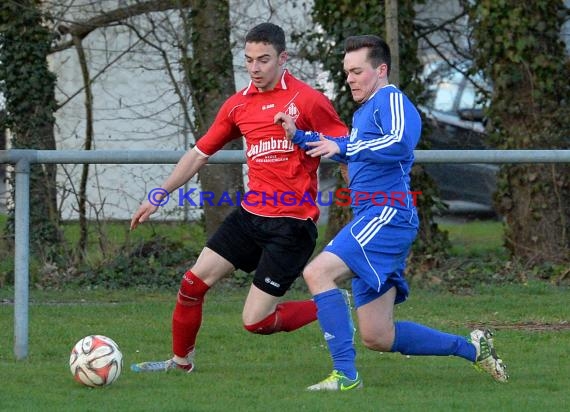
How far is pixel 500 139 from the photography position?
41.8 feet

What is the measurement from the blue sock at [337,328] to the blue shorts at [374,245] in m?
0.18

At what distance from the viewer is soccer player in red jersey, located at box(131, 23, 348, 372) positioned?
674cm

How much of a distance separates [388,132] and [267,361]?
2182 mm

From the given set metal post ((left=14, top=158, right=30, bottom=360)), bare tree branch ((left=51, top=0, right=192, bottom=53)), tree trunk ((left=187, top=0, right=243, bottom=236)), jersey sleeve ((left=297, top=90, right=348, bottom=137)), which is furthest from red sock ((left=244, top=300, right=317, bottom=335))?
bare tree branch ((left=51, top=0, right=192, bottom=53))

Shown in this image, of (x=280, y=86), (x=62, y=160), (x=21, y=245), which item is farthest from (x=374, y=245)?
(x=21, y=245)

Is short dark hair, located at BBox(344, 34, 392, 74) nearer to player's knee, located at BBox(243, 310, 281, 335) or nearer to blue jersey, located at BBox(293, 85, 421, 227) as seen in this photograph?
blue jersey, located at BBox(293, 85, 421, 227)

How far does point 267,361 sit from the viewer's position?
7652 millimetres

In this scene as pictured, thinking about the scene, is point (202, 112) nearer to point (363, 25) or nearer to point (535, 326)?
point (363, 25)

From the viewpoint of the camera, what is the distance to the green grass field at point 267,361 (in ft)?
19.4

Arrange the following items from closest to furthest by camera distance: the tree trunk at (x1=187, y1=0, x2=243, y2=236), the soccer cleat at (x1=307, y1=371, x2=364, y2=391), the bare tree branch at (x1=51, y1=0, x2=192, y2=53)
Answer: the soccer cleat at (x1=307, y1=371, x2=364, y2=391), the tree trunk at (x1=187, y1=0, x2=243, y2=236), the bare tree branch at (x1=51, y1=0, x2=192, y2=53)

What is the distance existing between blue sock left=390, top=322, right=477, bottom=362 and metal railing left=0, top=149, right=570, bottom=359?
121 cm

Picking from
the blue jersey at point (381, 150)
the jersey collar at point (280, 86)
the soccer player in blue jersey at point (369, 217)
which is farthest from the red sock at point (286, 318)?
the jersey collar at point (280, 86)

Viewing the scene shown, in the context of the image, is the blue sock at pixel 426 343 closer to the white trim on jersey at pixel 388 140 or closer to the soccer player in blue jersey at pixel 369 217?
the soccer player in blue jersey at pixel 369 217

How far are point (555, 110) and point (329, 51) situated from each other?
251 centimetres
